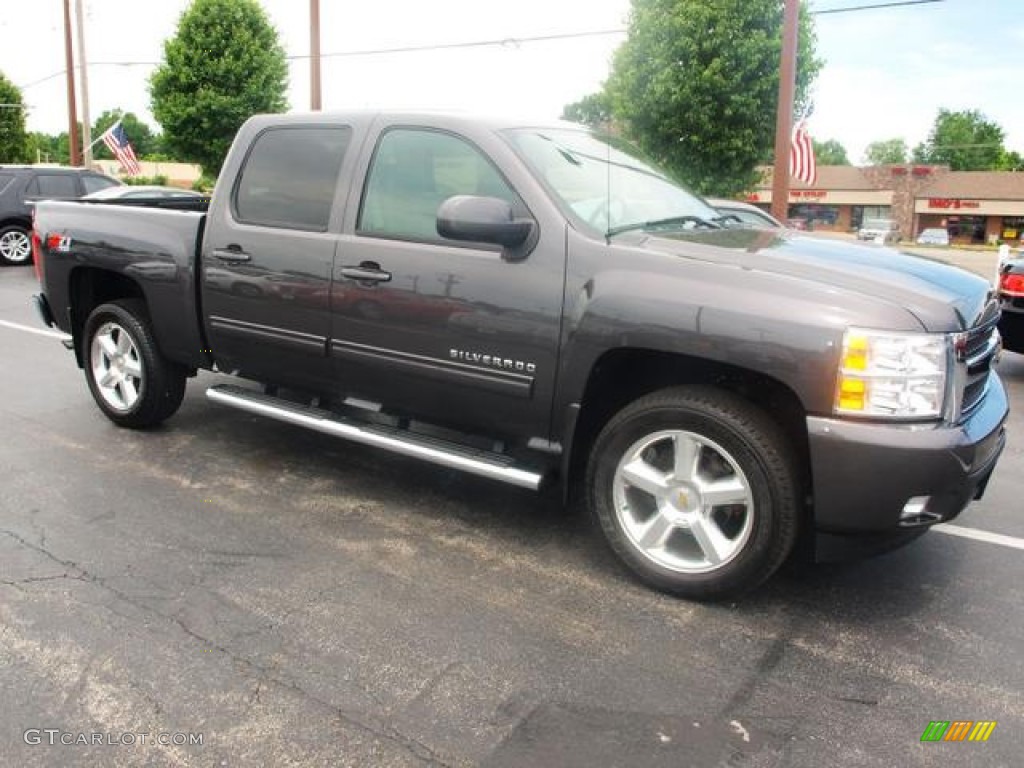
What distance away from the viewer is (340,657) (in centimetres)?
302

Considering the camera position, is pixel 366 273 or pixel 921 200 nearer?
pixel 366 273

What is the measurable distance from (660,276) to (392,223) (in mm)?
1397

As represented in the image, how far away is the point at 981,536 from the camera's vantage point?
4180 mm

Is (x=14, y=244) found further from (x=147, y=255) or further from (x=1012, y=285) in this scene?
(x=1012, y=285)

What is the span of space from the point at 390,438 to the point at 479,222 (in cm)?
118

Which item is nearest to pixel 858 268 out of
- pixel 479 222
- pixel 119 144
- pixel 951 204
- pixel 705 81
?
pixel 479 222

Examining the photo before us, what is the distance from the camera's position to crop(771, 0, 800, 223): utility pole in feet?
39.4

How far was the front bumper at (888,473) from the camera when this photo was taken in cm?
297

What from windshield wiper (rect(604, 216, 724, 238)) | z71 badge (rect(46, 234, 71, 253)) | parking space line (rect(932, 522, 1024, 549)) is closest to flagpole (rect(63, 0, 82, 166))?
z71 badge (rect(46, 234, 71, 253))

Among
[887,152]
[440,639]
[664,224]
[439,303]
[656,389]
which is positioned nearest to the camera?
[440,639]

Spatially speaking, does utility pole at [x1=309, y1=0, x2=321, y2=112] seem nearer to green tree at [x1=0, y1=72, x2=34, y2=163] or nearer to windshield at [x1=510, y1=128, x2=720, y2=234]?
windshield at [x1=510, y1=128, x2=720, y2=234]

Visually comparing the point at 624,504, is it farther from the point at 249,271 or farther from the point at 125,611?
the point at 249,271

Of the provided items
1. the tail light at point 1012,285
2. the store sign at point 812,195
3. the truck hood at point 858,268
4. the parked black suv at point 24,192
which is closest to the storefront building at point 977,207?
the store sign at point 812,195

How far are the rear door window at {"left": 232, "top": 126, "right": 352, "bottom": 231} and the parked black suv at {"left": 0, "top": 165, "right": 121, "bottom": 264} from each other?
41.6 feet
